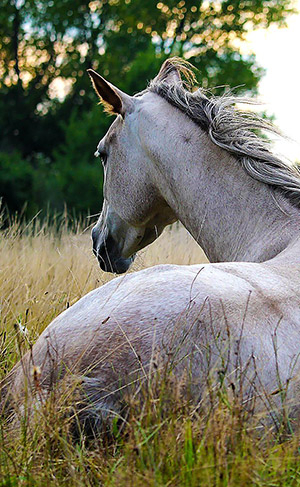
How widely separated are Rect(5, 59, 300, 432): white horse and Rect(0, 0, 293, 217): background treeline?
20.8 meters

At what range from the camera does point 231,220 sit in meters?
3.30

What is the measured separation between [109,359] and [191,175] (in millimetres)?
1734

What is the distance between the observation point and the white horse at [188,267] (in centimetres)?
198

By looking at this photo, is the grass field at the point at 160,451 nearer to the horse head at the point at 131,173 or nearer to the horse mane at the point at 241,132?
the horse mane at the point at 241,132

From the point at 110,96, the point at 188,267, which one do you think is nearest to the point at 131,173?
the point at 110,96

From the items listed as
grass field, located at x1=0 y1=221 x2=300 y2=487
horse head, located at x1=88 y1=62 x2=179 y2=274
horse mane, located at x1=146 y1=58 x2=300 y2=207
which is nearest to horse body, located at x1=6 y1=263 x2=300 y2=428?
grass field, located at x1=0 y1=221 x2=300 y2=487

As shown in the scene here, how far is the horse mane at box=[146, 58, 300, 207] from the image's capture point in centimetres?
319

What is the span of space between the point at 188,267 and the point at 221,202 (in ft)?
3.64

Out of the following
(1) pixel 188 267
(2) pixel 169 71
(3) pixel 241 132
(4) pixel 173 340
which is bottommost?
(4) pixel 173 340

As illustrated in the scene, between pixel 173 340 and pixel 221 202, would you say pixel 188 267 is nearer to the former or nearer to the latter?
pixel 173 340

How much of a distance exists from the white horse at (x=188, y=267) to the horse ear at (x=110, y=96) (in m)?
0.01

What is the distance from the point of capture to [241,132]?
11.1ft

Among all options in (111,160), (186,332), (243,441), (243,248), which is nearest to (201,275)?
(186,332)

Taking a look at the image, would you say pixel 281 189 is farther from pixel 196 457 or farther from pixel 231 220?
pixel 196 457
